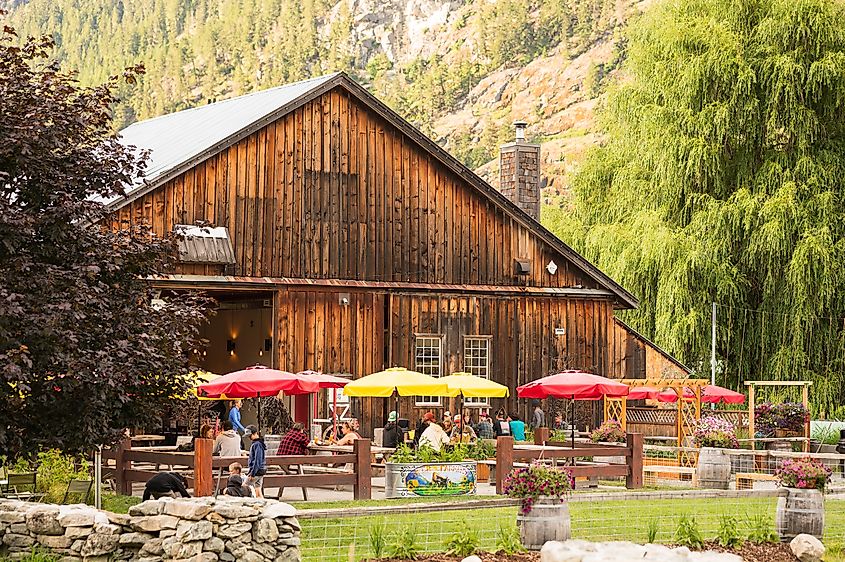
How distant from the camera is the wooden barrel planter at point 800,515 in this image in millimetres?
16078

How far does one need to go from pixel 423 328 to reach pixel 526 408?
10.5 ft

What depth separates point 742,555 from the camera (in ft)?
48.3

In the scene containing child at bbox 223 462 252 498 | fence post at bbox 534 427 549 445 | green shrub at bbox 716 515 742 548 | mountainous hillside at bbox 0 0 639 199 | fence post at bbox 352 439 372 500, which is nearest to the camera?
green shrub at bbox 716 515 742 548

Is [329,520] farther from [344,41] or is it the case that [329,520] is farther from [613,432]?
[344,41]

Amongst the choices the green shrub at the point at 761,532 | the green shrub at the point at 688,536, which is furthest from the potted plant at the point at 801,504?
the green shrub at the point at 688,536

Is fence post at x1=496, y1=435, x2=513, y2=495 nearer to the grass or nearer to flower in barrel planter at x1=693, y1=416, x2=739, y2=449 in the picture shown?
the grass

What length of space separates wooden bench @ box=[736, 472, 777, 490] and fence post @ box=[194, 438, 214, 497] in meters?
10.0

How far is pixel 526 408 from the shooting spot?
3120 cm

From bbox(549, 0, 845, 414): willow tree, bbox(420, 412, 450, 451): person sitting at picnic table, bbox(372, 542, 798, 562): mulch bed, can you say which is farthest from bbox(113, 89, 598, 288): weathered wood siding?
bbox(372, 542, 798, 562): mulch bed

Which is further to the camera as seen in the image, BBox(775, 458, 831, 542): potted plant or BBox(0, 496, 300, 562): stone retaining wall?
BBox(775, 458, 831, 542): potted plant

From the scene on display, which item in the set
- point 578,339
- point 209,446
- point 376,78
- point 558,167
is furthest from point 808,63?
point 376,78

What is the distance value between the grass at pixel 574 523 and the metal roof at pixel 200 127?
389 inches

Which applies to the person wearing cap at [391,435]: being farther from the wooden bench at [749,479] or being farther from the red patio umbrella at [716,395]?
the red patio umbrella at [716,395]

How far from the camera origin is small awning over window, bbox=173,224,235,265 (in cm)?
2708
